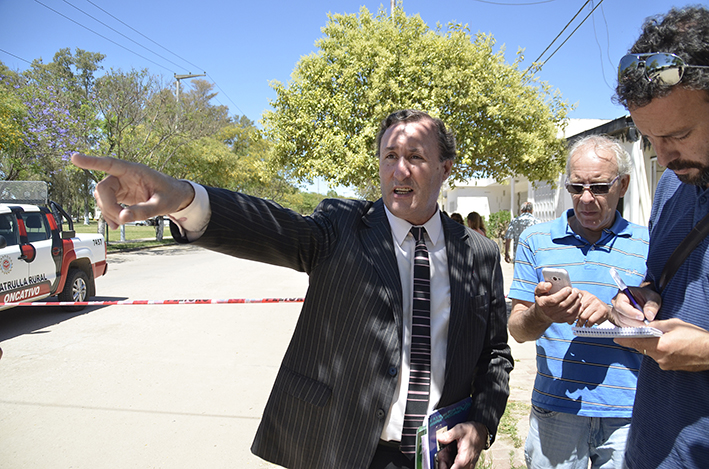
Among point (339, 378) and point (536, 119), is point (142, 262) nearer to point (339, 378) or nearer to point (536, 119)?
point (536, 119)

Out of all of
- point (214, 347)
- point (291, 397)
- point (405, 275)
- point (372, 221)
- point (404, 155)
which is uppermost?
point (404, 155)

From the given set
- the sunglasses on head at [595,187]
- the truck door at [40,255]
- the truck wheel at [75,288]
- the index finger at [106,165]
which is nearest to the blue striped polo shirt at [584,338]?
the sunglasses on head at [595,187]

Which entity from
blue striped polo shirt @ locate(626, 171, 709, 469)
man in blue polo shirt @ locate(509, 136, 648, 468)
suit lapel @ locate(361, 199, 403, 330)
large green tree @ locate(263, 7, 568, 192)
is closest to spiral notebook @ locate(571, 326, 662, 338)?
blue striped polo shirt @ locate(626, 171, 709, 469)

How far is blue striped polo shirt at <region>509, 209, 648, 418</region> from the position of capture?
224cm

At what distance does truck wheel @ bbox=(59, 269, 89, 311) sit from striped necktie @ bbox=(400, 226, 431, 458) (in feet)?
30.0

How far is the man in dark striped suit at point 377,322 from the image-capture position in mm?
1736

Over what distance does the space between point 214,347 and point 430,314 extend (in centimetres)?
581

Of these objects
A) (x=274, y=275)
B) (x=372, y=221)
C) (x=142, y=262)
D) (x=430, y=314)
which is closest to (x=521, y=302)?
(x=430, y=314)

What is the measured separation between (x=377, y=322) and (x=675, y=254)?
1047mm

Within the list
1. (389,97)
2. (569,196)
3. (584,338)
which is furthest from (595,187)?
(569,196)

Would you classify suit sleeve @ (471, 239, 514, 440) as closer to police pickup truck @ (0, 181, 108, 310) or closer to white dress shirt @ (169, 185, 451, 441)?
white dress shirt @ (169, 185, 451, 441)

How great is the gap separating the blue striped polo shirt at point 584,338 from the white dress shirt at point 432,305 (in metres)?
0.71

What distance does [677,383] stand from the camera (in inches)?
58.6

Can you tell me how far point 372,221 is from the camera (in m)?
1.95
